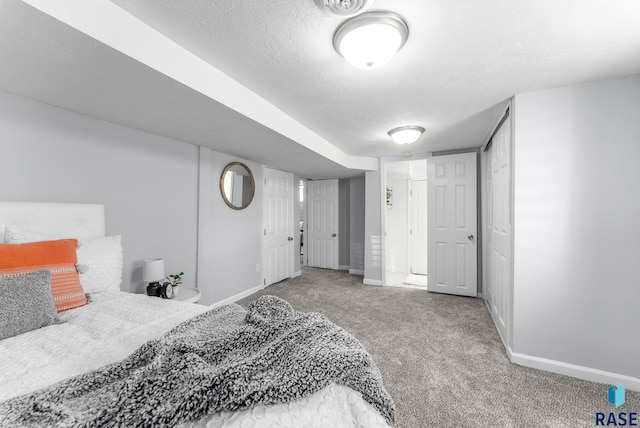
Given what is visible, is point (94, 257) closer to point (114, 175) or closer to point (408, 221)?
point (114, 175)

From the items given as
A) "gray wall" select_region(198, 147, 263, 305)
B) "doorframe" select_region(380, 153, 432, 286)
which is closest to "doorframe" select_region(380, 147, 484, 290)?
"doorframe" select_region(380, 153, 432, 286)

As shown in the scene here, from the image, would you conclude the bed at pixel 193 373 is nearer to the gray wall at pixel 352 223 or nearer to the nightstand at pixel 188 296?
the nightstand at pixel 188 296

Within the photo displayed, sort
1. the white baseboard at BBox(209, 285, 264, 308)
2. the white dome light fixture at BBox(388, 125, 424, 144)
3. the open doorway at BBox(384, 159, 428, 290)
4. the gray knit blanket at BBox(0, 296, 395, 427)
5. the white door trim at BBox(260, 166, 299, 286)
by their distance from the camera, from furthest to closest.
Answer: the open doorway at BBox(384, 159, 428, 290) < the white door trim at BBox(260, 166, 299, 286) < the white baseboard at BBox(209, 285, 264, 308) < the white dome light fixture at BBox(388, 125, 424, 144) < the gray knit blanket at BBox(0, 296, 395, 427)

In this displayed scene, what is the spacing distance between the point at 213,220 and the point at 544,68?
3.56 metres

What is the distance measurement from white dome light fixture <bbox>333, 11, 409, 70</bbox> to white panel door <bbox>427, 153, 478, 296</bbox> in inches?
120

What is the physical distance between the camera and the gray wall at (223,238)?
332 cm

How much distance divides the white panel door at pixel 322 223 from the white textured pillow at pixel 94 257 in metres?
4.34

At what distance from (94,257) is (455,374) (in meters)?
2.83

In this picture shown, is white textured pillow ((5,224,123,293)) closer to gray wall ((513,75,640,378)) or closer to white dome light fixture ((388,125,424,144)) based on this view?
white dome light fixture ((388,125,424,144))

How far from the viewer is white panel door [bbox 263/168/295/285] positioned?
461cm

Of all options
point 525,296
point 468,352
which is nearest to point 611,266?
point 525,296

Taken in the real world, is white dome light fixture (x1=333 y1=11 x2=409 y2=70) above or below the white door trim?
above

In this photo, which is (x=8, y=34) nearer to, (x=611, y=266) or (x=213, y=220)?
(x=213, y=220)

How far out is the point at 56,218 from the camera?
1.95 metres
